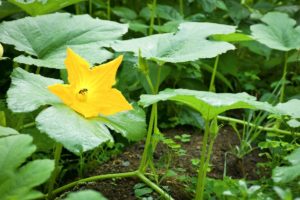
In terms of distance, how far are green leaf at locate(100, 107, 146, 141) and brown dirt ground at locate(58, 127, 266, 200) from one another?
218 millimetres

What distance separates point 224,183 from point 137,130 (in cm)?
26

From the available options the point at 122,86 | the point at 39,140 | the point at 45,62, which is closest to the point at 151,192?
the point at 39,140

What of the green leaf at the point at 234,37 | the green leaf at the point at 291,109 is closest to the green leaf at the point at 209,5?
the green leaf at the point at 234,37

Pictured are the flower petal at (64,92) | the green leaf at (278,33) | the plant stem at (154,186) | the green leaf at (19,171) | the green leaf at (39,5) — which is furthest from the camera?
the green leaf at (278,33)

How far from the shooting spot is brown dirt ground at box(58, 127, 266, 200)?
1.54 metres

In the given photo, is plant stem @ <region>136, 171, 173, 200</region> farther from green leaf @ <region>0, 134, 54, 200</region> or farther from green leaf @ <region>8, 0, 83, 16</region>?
green leaf @ <region>8, 0, 83, 16</region>

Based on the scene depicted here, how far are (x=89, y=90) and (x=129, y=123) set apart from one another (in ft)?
0.44

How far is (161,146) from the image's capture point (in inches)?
74.9

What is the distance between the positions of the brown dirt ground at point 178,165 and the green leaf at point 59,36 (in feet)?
1.18

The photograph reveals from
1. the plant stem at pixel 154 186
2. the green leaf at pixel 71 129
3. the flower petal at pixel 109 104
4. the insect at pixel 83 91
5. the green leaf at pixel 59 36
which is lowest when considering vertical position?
the plant stem at pixel 154 186

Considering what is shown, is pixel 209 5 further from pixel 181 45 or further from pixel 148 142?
pixel 148 142

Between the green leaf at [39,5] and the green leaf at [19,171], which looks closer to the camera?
the green leaf at [19,171]

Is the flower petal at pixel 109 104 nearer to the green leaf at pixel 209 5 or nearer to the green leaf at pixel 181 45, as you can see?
the green leaf at pixel 181 45

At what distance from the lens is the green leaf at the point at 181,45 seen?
4.97 feet
